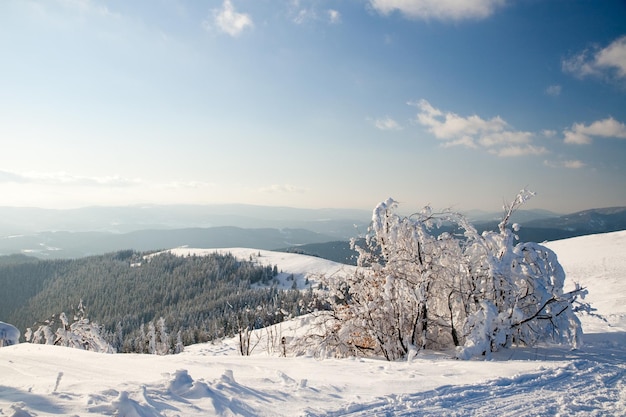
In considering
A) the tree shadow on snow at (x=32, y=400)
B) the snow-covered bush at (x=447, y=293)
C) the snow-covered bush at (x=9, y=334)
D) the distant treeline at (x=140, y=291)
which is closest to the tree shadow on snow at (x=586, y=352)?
the snow-covered bush at (x=447, y=293)

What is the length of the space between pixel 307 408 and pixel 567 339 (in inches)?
295

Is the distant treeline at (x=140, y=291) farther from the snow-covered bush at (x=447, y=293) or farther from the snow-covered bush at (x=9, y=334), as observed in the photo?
the snow-covered bush at (x=447, y=293)

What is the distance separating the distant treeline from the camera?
345ft

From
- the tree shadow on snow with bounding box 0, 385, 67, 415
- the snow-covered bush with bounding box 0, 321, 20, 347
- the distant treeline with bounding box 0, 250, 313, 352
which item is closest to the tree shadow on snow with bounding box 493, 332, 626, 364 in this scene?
the tree shadow on snow with bounding box 0, 385, 67, 415

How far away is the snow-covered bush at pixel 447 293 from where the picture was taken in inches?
323

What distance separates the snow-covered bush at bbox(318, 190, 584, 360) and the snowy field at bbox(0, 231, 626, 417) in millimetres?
1014

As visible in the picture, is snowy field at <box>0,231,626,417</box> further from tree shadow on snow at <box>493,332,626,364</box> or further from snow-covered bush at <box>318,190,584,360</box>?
snow-covered bush at <box>318,190,584,360</box>

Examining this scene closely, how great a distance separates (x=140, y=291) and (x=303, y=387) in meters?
149

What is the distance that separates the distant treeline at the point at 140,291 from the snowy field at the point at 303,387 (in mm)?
81781

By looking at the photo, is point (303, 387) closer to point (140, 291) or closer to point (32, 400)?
point (32, 400)

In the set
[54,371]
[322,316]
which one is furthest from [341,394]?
[322,316]

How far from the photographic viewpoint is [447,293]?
964 centimetres

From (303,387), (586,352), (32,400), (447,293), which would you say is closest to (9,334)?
(32,400)

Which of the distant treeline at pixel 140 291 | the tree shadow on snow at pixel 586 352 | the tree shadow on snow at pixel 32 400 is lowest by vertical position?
the distant treeline at pixel 140 291
